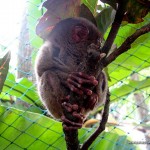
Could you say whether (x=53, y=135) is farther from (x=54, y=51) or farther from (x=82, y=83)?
(x=82, y=83)

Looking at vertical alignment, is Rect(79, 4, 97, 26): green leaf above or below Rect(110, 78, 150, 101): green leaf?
above

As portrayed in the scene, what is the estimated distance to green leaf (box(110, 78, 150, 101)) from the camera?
9.11 ft

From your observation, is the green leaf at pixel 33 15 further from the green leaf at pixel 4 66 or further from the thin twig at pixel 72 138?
the thin twig at pixel 72 138

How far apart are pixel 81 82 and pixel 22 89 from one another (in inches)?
59.9

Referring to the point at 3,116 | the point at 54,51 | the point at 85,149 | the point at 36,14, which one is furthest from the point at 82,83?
the point at 36,14

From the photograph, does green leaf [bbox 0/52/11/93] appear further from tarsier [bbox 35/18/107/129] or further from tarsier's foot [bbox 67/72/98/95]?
tarsier's foot [bbox 67/72/98/95]

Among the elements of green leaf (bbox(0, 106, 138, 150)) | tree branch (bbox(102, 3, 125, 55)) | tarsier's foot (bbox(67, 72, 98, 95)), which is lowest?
green leaf (bbox(0, 106, 138, 150))

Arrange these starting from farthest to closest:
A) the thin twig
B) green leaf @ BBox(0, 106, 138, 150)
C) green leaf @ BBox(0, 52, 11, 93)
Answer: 1. green leaf @ BBox(0, 106, 138, 150)
2. green leaf @ BBox(0, 52, 11, 93)
3. the thin twig

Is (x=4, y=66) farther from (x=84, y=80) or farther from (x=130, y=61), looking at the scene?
(x=130, y=61)

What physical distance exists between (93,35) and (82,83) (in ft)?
2.23

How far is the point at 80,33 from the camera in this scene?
1838 mm

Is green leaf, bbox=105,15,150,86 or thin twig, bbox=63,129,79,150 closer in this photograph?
thin twig, bbox=63,129,79,150

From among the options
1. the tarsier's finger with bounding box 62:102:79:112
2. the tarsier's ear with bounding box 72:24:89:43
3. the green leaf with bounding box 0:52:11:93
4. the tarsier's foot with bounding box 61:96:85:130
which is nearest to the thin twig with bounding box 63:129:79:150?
the tarsier's foot with bounding box 61:96:85:130

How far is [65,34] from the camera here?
197cm
